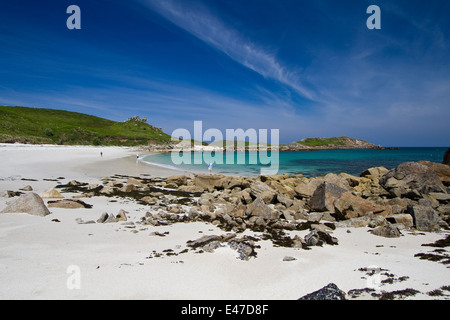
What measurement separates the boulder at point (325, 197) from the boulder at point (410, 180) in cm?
503

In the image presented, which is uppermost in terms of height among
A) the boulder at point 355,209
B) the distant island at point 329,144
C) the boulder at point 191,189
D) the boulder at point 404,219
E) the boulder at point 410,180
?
the distant island at point 329,144

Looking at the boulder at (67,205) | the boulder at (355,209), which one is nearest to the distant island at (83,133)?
the boulder at (67,205)

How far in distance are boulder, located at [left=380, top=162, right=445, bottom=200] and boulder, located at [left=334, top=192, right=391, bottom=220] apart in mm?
5101

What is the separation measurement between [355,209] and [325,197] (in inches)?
47.0

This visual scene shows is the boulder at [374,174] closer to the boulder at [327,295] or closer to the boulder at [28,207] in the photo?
the boulder at [327,295]

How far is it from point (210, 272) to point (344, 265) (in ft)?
8.89

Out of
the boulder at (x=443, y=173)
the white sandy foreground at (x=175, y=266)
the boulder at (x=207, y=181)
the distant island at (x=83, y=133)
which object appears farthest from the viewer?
the distant island at (x=83, y=133)

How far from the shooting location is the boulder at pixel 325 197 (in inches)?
368

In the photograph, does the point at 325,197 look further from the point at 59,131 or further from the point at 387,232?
the point at 59,131

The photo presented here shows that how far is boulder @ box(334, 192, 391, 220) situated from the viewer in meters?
8.35

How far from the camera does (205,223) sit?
26.2 feet

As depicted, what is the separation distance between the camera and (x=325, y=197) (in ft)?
31.0

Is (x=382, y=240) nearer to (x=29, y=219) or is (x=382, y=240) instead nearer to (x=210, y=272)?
(x=210, y=272)

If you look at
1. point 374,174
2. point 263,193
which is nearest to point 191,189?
point 263,193
